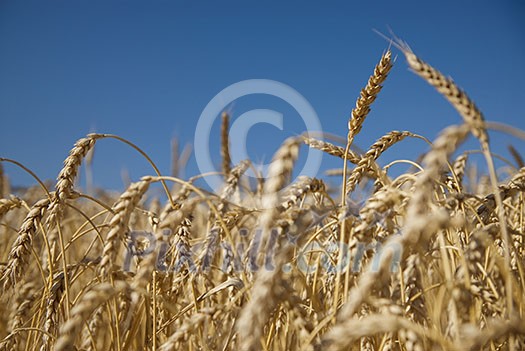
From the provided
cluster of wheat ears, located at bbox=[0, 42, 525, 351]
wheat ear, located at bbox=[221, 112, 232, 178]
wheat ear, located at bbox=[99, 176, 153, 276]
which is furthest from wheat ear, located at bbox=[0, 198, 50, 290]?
wheat ear, located at bbox=[221, 112, 232, 178]

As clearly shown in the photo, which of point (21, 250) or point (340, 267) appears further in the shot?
point (21, 250)

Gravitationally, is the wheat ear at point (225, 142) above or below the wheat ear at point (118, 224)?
above

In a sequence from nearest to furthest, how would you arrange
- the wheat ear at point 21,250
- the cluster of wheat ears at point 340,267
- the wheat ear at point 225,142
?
the cluster of wheat ears at point 340,267, the wheat ear at point 21,250, the wheat ear at point 225,142

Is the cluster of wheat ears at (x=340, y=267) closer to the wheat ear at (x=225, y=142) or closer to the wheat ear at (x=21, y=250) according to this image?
the wheat ear at (x=21, y=250)

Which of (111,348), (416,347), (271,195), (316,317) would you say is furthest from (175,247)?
(416,347)

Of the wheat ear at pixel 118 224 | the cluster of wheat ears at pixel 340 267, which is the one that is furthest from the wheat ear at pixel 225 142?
the wheat ear at pixel 118 224

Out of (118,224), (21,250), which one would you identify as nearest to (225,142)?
(21,250)

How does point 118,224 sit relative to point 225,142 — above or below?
below

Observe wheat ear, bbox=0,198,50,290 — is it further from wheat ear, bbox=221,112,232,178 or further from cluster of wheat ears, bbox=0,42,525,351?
wheat ear, bbox=221,112,232,178

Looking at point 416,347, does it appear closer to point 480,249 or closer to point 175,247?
point 480,249

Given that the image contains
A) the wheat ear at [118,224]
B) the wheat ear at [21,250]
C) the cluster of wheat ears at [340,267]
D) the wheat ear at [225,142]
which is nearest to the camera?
the cluster of wheat ears at [340,267]

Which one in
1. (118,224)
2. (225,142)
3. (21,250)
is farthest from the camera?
(225,142)

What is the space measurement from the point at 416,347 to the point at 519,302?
19.6 inches

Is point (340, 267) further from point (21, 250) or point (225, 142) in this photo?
point (225, 142)
